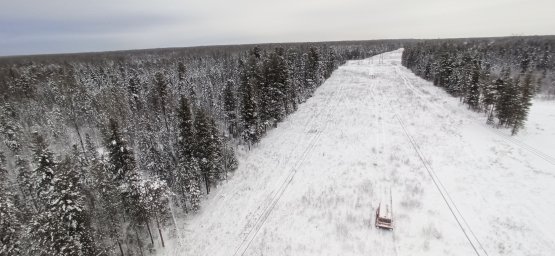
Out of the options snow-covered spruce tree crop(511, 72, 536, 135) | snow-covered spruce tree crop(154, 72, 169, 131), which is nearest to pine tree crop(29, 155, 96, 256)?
snow-covered spruce tree crop(154, 72, 169, 131)

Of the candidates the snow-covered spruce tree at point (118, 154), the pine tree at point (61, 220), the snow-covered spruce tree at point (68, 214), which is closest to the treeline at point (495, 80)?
the snow-covered spruce tree at point (118, 154)

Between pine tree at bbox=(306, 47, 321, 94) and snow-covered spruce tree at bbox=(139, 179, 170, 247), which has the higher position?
pine tree at bbox=(306, 47, 321, 94)

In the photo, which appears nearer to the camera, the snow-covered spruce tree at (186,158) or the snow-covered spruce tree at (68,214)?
the snow-covered spruce tree at (68,214)

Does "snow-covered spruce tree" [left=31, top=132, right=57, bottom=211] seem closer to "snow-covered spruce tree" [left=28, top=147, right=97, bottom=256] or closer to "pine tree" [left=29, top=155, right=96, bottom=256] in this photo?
"snow-covered spruce tree" [left=28, top=147, right=97, bottom=256]

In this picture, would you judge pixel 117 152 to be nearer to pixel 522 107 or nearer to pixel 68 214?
pixel 68 214

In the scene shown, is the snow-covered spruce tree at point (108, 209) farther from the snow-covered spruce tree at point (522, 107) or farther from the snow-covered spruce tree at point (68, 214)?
the snow-covered spruce tree at point (522, 107)
